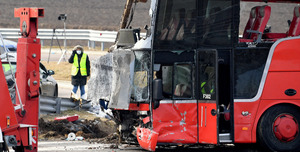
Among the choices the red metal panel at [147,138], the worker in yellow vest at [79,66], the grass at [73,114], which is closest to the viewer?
the red metal panel at [147,138]

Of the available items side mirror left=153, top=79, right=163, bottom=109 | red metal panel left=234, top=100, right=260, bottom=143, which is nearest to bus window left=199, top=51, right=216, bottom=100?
red metal panel left=234, top=100, right=260, bottom=143

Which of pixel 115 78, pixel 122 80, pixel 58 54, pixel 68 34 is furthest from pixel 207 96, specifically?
pixel 68 34

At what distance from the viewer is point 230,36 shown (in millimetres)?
12016

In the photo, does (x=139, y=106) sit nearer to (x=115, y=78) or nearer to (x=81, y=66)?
(x=115, y=78)

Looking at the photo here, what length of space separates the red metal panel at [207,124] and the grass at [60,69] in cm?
1711

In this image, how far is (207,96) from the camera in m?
11.8

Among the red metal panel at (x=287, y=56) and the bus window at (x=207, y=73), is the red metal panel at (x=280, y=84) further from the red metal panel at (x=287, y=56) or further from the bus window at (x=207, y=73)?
the bus window at (x=207, y=73)

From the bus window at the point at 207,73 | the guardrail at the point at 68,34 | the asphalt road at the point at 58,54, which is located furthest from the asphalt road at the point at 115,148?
the guardrail at the point at 68,34

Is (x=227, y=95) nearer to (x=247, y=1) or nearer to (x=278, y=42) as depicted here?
(x=278, y=42)

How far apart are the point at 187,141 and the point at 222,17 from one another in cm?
240

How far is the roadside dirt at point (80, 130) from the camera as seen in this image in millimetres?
14297

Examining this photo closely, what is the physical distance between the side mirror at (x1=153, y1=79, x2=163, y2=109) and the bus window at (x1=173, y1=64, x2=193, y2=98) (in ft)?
1.24

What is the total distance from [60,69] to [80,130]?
15.2m

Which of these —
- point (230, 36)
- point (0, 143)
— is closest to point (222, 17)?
point (230, 36)
